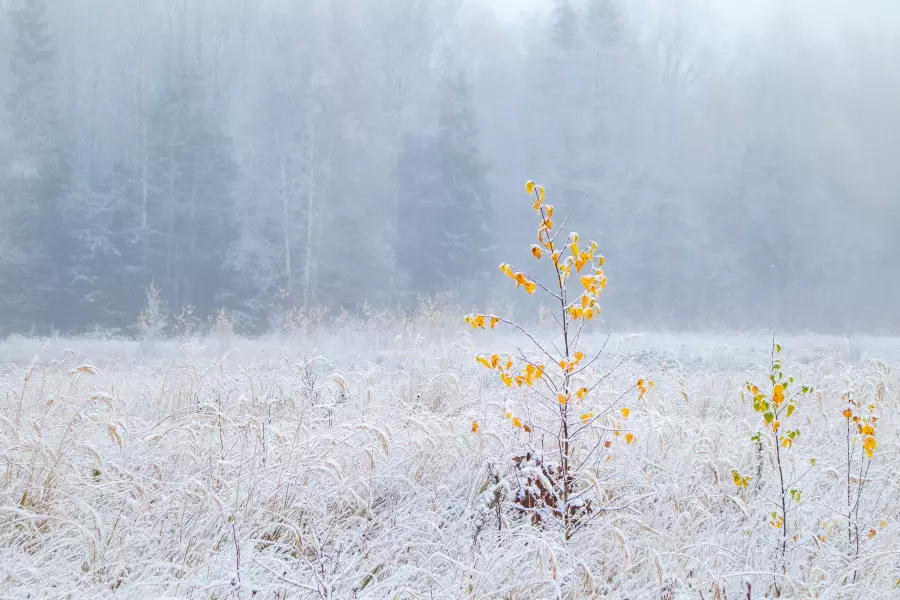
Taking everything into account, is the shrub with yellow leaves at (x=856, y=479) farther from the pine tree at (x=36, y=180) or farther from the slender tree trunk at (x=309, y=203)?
the pine tree at (x=36, y=180)

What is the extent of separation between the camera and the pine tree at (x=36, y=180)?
1593 centimetres

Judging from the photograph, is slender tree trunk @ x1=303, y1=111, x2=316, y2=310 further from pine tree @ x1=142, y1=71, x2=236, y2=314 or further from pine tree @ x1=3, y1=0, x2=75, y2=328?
pine tree @ x1=3, y1=0, x2=75, y2=328

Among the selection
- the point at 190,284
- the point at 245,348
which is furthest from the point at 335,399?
the point at 190,284

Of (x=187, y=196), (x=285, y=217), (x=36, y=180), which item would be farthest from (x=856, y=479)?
(x=36, y=180)

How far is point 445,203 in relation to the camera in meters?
18.7

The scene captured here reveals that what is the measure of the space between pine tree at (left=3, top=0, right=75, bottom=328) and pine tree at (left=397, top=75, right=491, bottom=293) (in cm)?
975

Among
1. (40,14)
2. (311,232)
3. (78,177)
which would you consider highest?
(40,14)

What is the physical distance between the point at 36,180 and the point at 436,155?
11.6 meters

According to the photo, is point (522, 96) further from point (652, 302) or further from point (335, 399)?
point (335, 399)

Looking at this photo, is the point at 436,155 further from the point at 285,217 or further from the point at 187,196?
the point at 187,196

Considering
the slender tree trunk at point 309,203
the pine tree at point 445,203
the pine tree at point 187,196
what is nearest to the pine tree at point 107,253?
the pine tree at point 187,196

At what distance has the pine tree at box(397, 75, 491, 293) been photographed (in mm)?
18406

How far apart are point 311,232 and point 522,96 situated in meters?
9.94

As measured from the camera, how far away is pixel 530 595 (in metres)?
1.85
